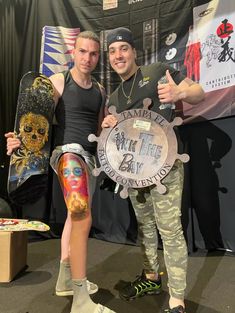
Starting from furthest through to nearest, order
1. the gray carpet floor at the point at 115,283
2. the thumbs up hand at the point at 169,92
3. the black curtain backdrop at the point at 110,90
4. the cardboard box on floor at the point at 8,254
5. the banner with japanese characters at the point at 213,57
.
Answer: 1. the black curtain backdrop at the point at 110,90
2. the banner with japanese characters at the point at 213,57
3. the cardboard box on floor at the point at 8,254
4. the gray carpet floor at the point at 115,283
5. the thumbs up hand at the point at 169,92

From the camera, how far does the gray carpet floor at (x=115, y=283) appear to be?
1.75m

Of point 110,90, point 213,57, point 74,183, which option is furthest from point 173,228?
point 110,90

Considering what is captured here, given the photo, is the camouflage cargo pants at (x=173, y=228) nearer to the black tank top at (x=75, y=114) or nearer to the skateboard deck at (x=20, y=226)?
the black tank top at (x=75, y=114)

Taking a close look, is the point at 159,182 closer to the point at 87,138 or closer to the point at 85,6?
the point at 87,138

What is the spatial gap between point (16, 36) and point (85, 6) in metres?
0.71

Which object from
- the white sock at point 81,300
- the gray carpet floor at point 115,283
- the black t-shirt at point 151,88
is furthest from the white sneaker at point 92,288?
the black t-shirt at point 151,88

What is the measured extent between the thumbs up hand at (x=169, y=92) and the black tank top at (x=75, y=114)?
1.30 feet

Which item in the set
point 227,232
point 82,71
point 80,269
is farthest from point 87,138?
point 227,232

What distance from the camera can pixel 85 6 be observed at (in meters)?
2.98

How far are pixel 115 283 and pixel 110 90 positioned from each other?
58.6 inches

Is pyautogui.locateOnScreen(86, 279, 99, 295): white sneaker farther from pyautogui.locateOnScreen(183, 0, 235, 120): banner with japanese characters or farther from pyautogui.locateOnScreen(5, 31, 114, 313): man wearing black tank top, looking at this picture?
pyautogui.locateOnScreen(183, 0, 235, 120): banner with japanese characters

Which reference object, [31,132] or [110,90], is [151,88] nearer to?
[31,132]

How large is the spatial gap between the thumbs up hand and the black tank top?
0.40 meters

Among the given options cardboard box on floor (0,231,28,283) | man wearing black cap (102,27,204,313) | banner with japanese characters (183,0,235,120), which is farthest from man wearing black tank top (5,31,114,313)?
banner with japanese characters (183,0,235,120)
